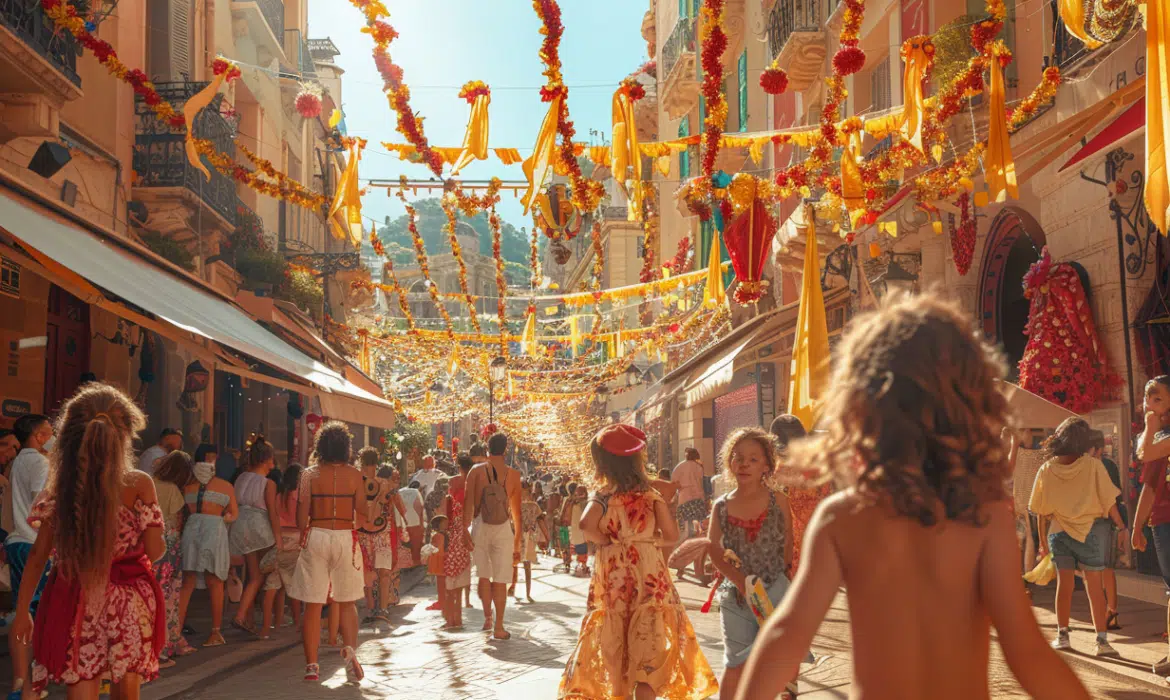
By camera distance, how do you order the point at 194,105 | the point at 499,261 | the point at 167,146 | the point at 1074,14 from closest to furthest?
the point at 1074,14 → the point at 194,105 → the point at 167,146 → the point at 499,261

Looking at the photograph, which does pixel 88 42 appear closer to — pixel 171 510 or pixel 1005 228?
→ pixel 171 510

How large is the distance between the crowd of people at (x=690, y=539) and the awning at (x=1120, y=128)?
6.57ft

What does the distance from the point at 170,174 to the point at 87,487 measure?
1215 cm

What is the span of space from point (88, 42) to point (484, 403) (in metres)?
33.8

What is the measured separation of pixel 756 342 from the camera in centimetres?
1712

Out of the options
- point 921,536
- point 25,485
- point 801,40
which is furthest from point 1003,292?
point 921,536

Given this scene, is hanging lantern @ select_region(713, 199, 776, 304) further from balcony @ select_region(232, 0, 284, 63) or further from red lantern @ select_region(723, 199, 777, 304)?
balcony @ select_region(232, 0, 284, 63)

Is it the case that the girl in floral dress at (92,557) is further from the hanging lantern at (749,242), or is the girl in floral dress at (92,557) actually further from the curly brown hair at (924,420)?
the hanging lantern at (749,242)

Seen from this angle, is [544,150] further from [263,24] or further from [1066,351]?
[263,24]

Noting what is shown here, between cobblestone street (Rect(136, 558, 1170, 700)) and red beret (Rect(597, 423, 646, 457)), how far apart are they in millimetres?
1939

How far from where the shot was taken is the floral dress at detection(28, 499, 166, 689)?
18.1ft

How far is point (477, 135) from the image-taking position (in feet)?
35.9

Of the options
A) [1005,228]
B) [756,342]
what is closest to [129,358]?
[756,342]

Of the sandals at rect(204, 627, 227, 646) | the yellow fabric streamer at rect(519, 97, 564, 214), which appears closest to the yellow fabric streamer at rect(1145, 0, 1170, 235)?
the yellow fabric streamer at rect(519, 97, 564, 214)
